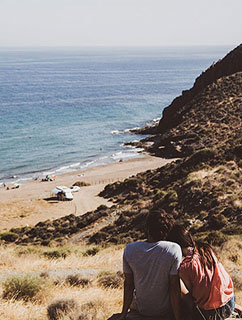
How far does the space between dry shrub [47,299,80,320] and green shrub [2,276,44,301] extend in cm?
109

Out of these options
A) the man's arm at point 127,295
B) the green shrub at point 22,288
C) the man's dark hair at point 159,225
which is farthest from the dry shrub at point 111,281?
the man's dark hair at point 159,225

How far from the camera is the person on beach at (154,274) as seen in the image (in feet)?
14.1

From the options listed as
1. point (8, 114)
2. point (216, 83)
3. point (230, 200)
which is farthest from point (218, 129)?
point (8, 114)

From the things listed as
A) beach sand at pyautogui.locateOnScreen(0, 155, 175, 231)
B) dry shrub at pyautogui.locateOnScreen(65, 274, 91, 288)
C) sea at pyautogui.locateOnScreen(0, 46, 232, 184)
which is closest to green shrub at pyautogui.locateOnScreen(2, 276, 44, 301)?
dry shrub at pyautogui.locateOnScreen(65, 274, 91, 288)

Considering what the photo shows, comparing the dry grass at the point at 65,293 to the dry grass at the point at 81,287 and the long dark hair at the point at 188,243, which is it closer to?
the dry grass at the point at 81,287

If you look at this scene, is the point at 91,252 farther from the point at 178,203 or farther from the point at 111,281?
the point at 178,203

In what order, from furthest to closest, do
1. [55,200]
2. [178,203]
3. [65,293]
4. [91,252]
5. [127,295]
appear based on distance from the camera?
[55,200]
[178,203]
[91,252]
[65,293]
[127,295]

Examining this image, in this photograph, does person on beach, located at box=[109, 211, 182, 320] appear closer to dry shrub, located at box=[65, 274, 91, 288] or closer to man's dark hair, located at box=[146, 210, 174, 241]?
man's dark hair, located at box=[146, 210, 174, 241]

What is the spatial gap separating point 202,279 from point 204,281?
3 cm

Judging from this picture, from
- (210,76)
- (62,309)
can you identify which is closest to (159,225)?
(62,309)

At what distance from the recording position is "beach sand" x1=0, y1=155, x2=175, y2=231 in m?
30.0

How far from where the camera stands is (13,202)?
114 feet

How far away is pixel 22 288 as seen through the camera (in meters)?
6.90

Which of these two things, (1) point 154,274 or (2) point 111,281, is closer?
(1) point 154,274
